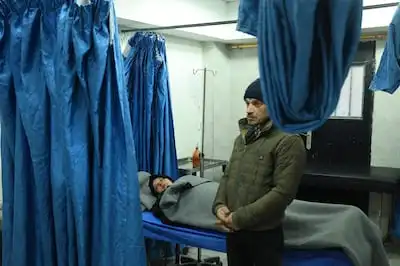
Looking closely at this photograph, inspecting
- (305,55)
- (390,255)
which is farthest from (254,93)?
(390,255)

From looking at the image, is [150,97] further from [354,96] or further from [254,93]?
[354,96]

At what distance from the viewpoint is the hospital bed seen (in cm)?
219

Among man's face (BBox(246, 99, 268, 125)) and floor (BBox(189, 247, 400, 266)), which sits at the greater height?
man's face (BBox(246, 99, 268, 125))

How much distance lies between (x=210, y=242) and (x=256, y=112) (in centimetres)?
96

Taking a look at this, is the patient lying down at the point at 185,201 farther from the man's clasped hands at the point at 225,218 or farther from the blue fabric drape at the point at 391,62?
the blue fabric drape at the point at 391,62

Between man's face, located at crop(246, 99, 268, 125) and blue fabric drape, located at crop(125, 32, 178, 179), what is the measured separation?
1495 mm

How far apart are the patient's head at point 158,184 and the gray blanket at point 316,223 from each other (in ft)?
0.49

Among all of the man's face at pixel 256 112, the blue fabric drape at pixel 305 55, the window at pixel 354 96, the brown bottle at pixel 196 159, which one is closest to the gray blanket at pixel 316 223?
the man's face at pixel 256 112

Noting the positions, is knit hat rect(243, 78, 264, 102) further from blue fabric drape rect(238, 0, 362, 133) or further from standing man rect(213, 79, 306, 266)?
blue fabric drape rect(238, 0, 362, 133)

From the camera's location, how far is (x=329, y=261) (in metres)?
2.19

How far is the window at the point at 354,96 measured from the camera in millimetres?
4355

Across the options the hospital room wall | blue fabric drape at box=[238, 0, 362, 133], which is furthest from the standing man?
the hospital room wall

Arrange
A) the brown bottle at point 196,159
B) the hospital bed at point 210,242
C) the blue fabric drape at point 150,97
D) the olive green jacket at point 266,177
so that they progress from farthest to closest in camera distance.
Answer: the brown bottle at point 196,159
the blue fabric drape at point 150,97
the hospital bed at point 210,242
the olive green jacket at point 266,177

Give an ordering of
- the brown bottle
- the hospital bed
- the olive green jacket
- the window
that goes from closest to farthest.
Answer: the olive green jacket → the hospital bed → the brown bottle → the window
